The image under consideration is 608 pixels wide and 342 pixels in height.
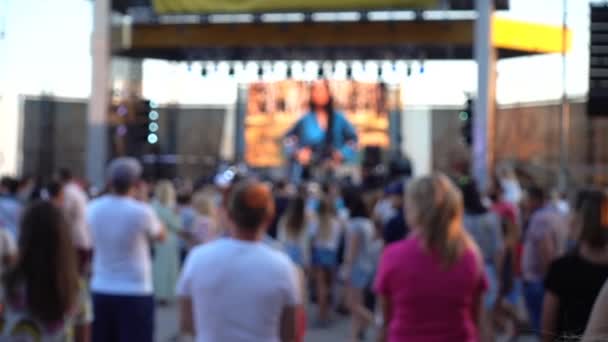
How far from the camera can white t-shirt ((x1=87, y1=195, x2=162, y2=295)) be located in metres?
7.85

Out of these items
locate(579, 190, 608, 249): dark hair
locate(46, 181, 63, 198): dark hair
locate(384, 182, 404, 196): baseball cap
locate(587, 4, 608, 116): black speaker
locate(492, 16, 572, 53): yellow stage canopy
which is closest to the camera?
locate(579, 190, 608, 249): dark hair

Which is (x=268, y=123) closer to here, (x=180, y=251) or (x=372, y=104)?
(x=372, y=104)

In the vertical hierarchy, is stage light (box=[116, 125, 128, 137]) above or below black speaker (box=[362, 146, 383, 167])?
above

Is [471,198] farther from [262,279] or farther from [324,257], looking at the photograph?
[324,257]

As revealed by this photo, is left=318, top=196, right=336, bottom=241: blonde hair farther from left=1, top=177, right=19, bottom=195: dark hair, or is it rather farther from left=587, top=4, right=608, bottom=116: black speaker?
left=587, top=4, right=608, bottom=116: black speaker

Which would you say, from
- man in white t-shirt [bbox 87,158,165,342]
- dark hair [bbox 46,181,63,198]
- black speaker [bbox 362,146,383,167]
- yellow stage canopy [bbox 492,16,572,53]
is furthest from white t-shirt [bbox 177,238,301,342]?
black speaker [bbox 362,146,383,167]

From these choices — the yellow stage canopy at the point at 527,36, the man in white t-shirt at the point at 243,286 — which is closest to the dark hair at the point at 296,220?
the man in white t-shirt at the point at 243,286

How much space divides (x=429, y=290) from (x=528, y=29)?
21638mm

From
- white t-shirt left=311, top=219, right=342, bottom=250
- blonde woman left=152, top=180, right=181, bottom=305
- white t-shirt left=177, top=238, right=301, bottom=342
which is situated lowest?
blonde woman left=152, top=180, right=181, bottom=305

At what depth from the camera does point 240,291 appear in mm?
5180

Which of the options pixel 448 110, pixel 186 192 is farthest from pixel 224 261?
pixel 448 110

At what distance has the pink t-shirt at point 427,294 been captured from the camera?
17.7 feet

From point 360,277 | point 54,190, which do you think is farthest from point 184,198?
point 54,190

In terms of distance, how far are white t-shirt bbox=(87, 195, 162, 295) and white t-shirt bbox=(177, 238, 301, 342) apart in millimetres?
2653
